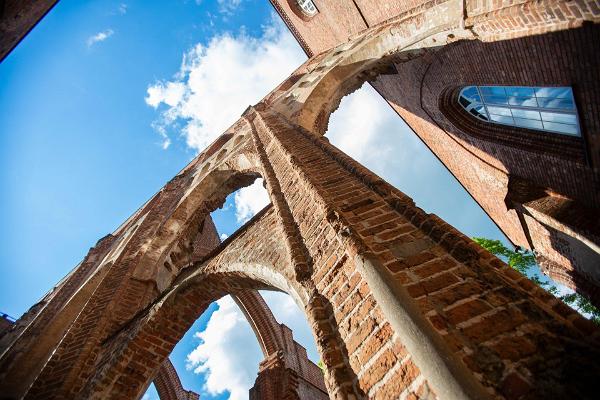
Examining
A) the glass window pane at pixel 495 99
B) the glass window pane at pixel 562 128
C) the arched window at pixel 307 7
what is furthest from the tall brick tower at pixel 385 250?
the arched window at pixel 307 7

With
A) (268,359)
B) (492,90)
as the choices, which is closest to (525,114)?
(492,90)

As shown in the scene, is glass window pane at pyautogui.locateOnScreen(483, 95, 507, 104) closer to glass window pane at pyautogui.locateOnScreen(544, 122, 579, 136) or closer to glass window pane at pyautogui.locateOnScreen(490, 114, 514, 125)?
glass window pane at pyautogui.locateOnScreen(490, 114, 514, 125)

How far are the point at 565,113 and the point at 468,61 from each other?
182 centimetres

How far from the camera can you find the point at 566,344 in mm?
1071

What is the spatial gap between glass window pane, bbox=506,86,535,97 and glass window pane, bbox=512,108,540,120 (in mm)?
289

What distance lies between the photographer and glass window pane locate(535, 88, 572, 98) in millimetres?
4664

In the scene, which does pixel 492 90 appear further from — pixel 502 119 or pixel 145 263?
pixel 145 263

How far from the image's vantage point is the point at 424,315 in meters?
1.26

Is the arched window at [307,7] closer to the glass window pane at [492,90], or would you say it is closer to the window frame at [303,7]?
the window frame at [303,7]

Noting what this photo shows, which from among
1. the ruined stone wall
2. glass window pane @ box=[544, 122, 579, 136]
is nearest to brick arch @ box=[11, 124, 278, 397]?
the ruined stone wall

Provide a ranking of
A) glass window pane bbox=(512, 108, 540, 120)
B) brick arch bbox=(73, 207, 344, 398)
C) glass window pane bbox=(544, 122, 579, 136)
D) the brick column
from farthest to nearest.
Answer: glass window pane bbox=(512, 108, 540, 120) < glass window pane bbox=(544, 122, 579, 136) < brick arch bbox=(73, 207, 344, 398) < the brick column

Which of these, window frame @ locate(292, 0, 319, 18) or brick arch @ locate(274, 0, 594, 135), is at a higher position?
window frame @ locate(292, 0, 319, 18)

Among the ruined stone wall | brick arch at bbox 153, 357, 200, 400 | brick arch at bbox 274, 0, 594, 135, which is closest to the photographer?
brick arch at bbox 274, 0, 594, 135

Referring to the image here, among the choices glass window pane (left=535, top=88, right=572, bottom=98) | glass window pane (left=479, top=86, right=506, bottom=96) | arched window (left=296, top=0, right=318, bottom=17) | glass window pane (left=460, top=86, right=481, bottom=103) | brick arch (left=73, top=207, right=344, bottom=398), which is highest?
arched window (left=296, top=0, right=318, bottom=17)
